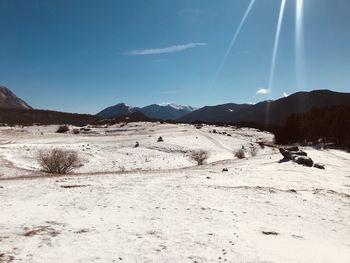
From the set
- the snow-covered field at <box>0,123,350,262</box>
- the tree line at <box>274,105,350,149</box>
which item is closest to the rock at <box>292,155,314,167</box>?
the snow-covered field at <box>0,123,350,262</box>

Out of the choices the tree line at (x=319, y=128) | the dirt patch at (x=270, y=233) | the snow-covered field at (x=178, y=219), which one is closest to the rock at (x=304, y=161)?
the snow-covered field at (x=178, y=219)

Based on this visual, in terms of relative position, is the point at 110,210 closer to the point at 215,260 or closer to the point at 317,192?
the point at 215,260

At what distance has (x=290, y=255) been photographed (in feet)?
31.4

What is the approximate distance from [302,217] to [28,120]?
12912 centimetres

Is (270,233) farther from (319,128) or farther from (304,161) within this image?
(319,128)

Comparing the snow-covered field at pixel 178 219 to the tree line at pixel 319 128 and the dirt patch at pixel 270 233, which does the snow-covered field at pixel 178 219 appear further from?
the tree line at pixel 319 128

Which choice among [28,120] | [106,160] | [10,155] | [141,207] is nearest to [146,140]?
[106,160]

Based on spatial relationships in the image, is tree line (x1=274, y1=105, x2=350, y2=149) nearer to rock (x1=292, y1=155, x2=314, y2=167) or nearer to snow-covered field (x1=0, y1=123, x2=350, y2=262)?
rock (x1=292, y1=155, x2=314, y2=167)

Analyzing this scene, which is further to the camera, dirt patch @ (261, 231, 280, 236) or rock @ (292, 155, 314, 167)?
rock @ (292, 155, 314, 167)

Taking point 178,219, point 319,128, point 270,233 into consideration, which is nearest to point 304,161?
point 270,233

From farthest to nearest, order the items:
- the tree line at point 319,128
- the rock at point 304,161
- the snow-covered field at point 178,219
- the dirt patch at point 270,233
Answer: the tree line at point 319,128, the rock at point 304,161, the dirt patch at point 270,233, the snow-covered field at point 178,219

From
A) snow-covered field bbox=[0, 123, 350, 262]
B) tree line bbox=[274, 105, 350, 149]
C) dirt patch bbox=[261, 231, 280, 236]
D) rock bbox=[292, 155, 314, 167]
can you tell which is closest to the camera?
snow-covered field bbox=[0, 123, 350, 262]

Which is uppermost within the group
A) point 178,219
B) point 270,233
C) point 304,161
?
point 304,161

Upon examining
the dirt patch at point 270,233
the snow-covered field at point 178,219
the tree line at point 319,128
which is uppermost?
the tree line at point 319,128
